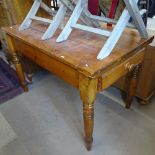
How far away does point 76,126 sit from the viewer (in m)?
1.29

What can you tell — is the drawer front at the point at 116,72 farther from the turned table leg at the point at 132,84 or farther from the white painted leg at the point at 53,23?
A: the white painted leg at the point at 53,23

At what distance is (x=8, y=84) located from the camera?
1.76m

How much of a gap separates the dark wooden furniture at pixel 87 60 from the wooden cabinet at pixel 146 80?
214 mm

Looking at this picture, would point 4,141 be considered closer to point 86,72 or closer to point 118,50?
point 86,72

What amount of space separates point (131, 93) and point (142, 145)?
0.37m

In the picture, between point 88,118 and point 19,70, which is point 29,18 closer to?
point 19,70

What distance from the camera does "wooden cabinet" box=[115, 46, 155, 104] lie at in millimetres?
1197

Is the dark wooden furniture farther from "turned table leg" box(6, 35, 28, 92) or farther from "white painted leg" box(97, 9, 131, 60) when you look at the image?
"turned table leg" box(6, 35, 28, 92)

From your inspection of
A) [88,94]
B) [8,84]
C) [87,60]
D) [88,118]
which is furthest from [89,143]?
[8,84]

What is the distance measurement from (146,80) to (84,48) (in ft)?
2.12

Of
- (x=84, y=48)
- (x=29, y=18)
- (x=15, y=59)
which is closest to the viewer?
(x=84, y=48)

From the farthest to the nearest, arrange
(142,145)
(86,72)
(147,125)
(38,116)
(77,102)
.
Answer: (77,102), (38,116), (147,125), (142,145), (86,72)

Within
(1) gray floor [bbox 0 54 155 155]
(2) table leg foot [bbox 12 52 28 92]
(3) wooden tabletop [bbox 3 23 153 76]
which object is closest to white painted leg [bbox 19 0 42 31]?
(3) wooden tabletop [bbox 3 23 153 76]

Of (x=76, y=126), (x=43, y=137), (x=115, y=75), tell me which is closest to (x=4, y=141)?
(x=43, y=137)
